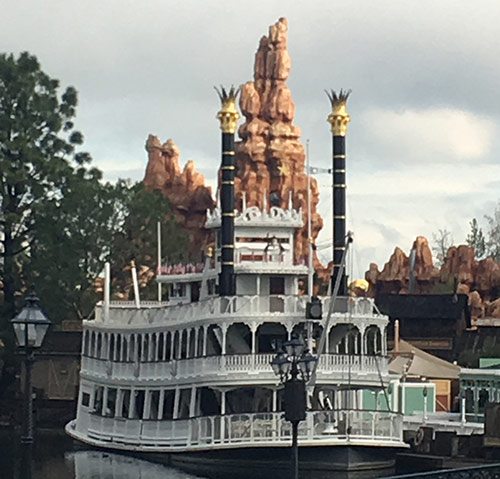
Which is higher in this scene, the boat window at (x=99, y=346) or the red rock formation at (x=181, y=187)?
the red rock formation at (x=181, y=187)

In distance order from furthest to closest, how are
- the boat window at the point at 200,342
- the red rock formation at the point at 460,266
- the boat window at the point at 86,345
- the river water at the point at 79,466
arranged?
the red rock formation at the point at 460,266, the boat window at the point at 86,345, the boat window at the point at 200,342, the river water at the point at 79,466

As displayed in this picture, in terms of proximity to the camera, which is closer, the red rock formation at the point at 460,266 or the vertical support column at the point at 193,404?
the vertical support column at the point at 193,404

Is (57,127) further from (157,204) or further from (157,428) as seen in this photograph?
(157,428)

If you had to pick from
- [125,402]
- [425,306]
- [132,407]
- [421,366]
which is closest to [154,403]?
[132,407]

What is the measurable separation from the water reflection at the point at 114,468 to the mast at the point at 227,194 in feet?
19.2

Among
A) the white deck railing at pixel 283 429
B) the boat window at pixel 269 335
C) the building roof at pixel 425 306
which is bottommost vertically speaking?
the white deck railing at pixel 283 429

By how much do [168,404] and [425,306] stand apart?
121 feet

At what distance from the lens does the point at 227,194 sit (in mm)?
49938

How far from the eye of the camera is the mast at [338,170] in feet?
171

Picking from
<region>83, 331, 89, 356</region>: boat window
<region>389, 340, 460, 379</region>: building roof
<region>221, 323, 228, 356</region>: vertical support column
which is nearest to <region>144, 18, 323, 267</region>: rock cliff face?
<region>389, 340, 460, 379</region>: building roof

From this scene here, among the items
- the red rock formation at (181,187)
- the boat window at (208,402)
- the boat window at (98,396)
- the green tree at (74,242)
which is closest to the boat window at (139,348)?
the boat window at (98,396)

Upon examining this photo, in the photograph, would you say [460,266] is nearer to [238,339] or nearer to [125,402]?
[125,402]

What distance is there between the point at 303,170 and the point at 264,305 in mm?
73987

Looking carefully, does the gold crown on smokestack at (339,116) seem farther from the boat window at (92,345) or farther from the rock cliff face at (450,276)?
the rock cliff face at (450,276)
